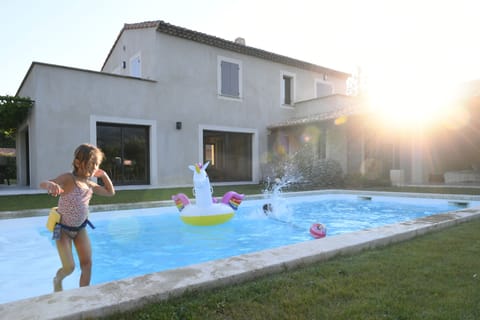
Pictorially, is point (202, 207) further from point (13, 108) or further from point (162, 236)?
point (13, 108)

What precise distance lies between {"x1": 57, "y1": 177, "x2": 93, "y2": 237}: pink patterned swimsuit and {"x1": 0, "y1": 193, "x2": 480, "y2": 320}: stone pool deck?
760 millimetres

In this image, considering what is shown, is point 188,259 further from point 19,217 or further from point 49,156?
point 49,156

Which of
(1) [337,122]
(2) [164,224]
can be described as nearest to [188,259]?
(2) [164,224]

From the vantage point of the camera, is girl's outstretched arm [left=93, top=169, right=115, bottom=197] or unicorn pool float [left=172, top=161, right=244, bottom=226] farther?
unicorn pool float [left=172, top=161, right=244, bottom=226]

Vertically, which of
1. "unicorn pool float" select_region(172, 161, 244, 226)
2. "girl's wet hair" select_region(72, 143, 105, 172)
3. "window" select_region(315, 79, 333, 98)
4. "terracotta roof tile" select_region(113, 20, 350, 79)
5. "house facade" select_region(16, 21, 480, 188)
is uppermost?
"terracotta roof tile" select_region(113, 20, 350, 79)

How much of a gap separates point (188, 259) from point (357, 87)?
183 ft

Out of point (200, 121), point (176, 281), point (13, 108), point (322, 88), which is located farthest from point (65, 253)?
point (322, 88)

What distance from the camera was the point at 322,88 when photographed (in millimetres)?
20938

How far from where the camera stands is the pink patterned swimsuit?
9.67ft

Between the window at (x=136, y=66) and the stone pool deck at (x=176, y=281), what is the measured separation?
13957 millimetres

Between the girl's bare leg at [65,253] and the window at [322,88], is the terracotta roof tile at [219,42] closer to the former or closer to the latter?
the window at [322,88]

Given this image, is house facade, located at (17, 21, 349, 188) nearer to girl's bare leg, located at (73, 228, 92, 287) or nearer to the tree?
the tree

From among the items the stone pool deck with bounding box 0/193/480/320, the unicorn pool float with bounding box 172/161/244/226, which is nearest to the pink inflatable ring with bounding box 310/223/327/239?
the stone pool deck with bounding box 0/193/480/320

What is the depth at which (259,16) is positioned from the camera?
12008 mm
